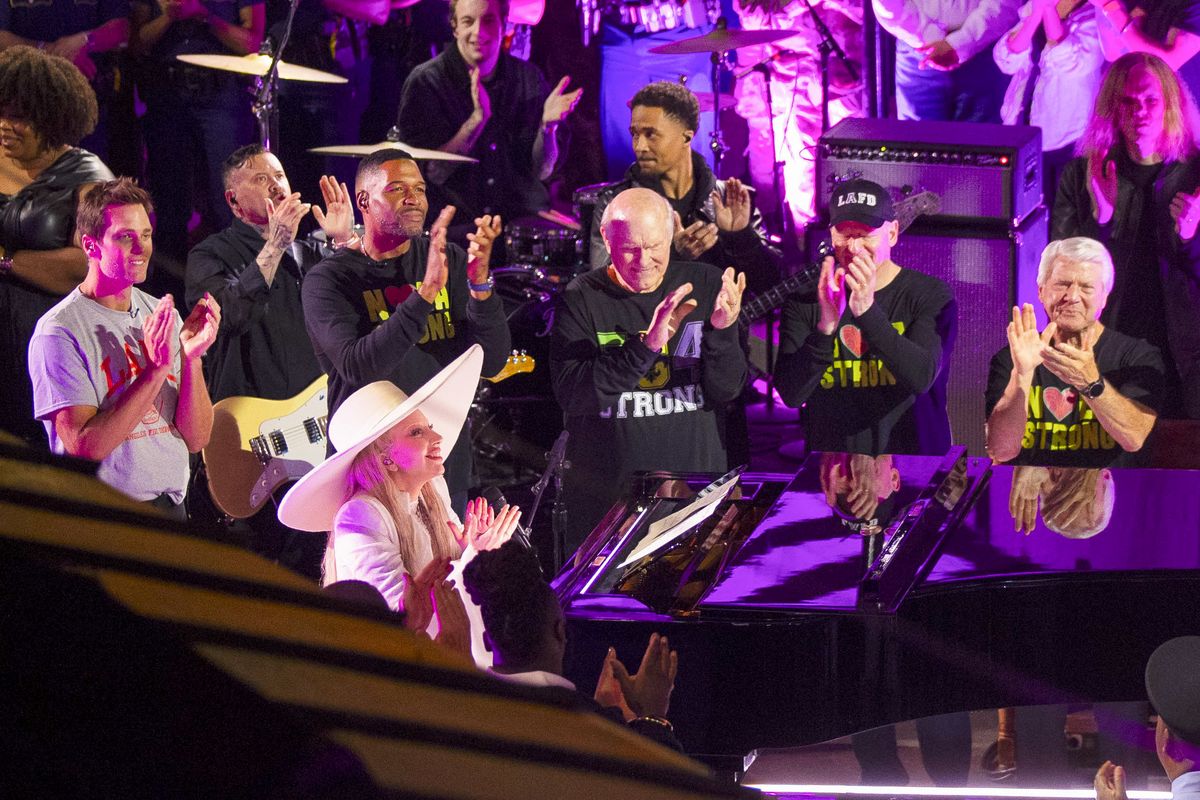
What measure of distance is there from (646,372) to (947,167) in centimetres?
197

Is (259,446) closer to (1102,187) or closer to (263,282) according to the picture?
(263,282)

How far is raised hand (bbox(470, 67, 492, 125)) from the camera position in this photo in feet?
25.8

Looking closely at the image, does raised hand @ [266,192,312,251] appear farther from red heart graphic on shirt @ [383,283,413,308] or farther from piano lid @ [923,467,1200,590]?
piano lid @ [923,467,1200,590]

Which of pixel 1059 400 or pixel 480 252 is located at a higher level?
pixel 480 252

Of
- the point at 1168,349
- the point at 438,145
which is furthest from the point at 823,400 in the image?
the point at 438,145

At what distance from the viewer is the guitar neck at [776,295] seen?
575cm

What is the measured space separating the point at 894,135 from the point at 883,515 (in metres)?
2.67

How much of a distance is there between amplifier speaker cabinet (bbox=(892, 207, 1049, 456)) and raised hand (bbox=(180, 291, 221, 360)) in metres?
2.98

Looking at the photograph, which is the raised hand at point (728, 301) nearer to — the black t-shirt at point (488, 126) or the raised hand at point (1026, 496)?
the raised hand at point (1026, 496)

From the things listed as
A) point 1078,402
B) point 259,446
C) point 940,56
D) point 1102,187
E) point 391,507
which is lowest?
point 259,446

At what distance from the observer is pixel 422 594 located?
3.51 m

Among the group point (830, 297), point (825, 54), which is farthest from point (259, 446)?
point (825, 54)

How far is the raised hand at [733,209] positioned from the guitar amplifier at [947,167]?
35 cm

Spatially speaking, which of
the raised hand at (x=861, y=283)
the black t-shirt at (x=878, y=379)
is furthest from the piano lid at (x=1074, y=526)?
the raised hand at (x=861, y=283)
